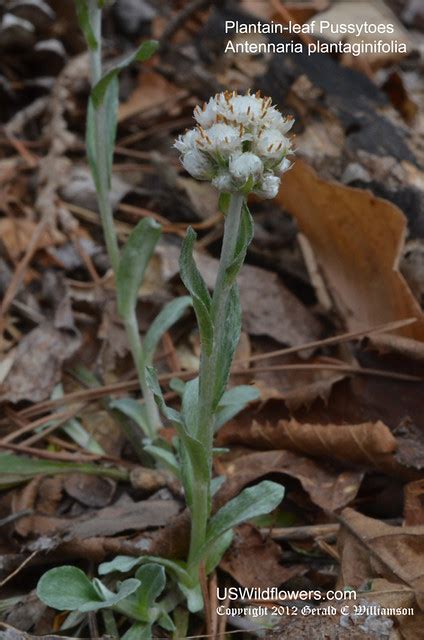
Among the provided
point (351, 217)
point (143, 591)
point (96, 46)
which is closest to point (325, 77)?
point (351, 217)

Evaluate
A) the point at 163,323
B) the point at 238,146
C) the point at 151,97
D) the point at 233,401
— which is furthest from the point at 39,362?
the point at 151,97

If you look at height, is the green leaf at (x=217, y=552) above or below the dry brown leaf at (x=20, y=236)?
below

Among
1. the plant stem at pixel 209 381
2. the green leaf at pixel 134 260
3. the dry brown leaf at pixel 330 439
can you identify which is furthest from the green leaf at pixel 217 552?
the green leaf at pixel 134 260

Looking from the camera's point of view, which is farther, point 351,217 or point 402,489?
point 351,217

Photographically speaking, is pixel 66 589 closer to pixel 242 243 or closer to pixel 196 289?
pixel 196 289

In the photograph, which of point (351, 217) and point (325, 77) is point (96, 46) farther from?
point (325, 77)

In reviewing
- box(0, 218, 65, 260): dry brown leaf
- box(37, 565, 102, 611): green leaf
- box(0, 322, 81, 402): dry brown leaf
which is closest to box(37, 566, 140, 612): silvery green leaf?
box(37, 565, 102, 611): green leaf

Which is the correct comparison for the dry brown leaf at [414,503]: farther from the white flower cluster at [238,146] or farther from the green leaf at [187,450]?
the white flower cluster at [238,146]
